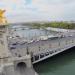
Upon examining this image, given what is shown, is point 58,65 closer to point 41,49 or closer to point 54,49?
point 54,49

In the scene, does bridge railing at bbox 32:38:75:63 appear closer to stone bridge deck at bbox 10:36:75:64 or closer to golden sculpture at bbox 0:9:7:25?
stone bridge deck at bbox 10:36:75:64

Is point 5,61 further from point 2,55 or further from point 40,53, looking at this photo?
point 40,53

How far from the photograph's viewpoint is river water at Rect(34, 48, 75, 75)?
94.0 feet

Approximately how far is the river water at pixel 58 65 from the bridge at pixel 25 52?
0.99 metres

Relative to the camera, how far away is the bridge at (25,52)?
2122 centimetres

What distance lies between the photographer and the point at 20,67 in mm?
24875

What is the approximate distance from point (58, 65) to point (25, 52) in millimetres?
5233

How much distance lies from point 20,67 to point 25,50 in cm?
820

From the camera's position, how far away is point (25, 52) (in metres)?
32.1

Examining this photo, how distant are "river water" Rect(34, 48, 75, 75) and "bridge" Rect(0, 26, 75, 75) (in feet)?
3.26

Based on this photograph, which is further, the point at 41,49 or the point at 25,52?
the point at 41,49

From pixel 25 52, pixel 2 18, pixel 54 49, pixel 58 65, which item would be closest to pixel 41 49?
pixel 54 49

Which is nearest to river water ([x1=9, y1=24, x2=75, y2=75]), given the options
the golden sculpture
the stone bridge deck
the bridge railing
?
the bridge railing

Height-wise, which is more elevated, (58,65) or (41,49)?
(41,49)
